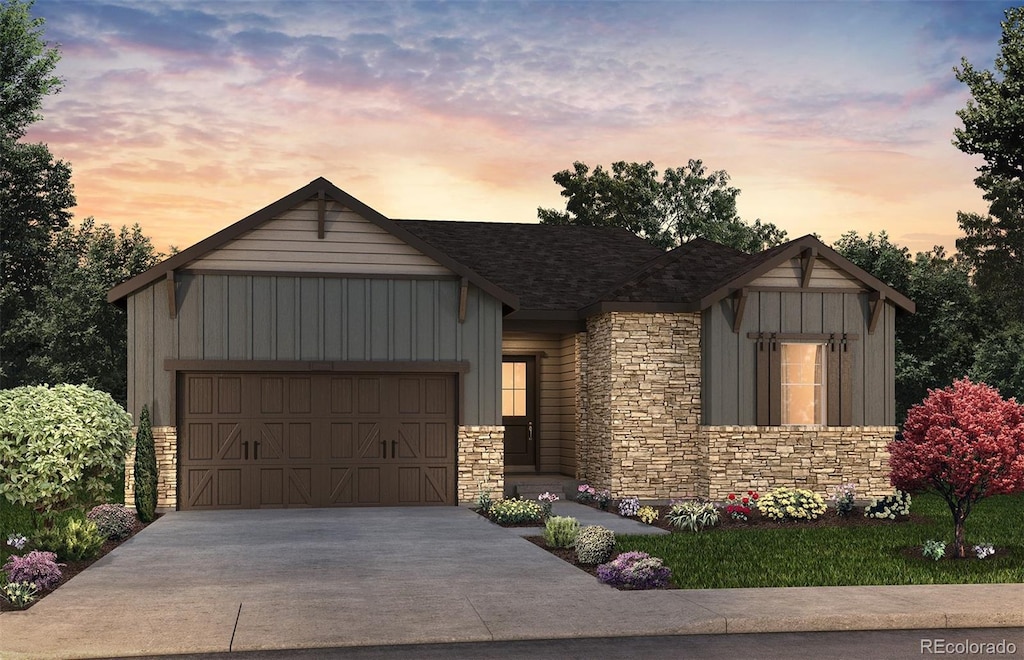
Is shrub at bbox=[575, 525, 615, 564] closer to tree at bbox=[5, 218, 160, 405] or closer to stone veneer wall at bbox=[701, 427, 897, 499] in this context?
stone veneer wall at bbox=[701, 427, 897, 499]

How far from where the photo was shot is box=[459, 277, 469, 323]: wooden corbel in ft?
70.0

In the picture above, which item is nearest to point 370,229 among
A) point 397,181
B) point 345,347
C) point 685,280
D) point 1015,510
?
point 345,347

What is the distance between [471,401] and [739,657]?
43.6ft

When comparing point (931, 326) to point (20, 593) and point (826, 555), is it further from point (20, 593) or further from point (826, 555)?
point (20, 593)

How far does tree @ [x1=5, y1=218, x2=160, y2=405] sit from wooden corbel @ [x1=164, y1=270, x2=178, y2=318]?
13654 mm

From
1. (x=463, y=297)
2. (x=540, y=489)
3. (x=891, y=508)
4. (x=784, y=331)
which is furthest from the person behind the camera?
(x=540, y=489)

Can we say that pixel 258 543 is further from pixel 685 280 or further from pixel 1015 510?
pixel 1015 510

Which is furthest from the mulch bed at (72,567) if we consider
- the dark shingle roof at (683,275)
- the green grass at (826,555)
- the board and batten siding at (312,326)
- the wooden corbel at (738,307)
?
the wooden corbel at (738,307)

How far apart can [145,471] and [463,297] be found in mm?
6437

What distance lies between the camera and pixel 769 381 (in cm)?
2200

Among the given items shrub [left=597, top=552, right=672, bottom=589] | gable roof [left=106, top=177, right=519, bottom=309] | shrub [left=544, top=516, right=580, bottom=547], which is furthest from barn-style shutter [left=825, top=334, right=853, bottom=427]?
shrub [left=597, top=552, right=672, bottom=589]

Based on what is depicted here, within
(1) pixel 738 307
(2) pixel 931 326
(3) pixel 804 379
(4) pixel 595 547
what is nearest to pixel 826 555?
(4) pixel 595 547

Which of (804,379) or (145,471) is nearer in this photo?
(145,471)

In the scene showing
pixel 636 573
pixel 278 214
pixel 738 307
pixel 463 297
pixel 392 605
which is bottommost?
pixel 392 605
